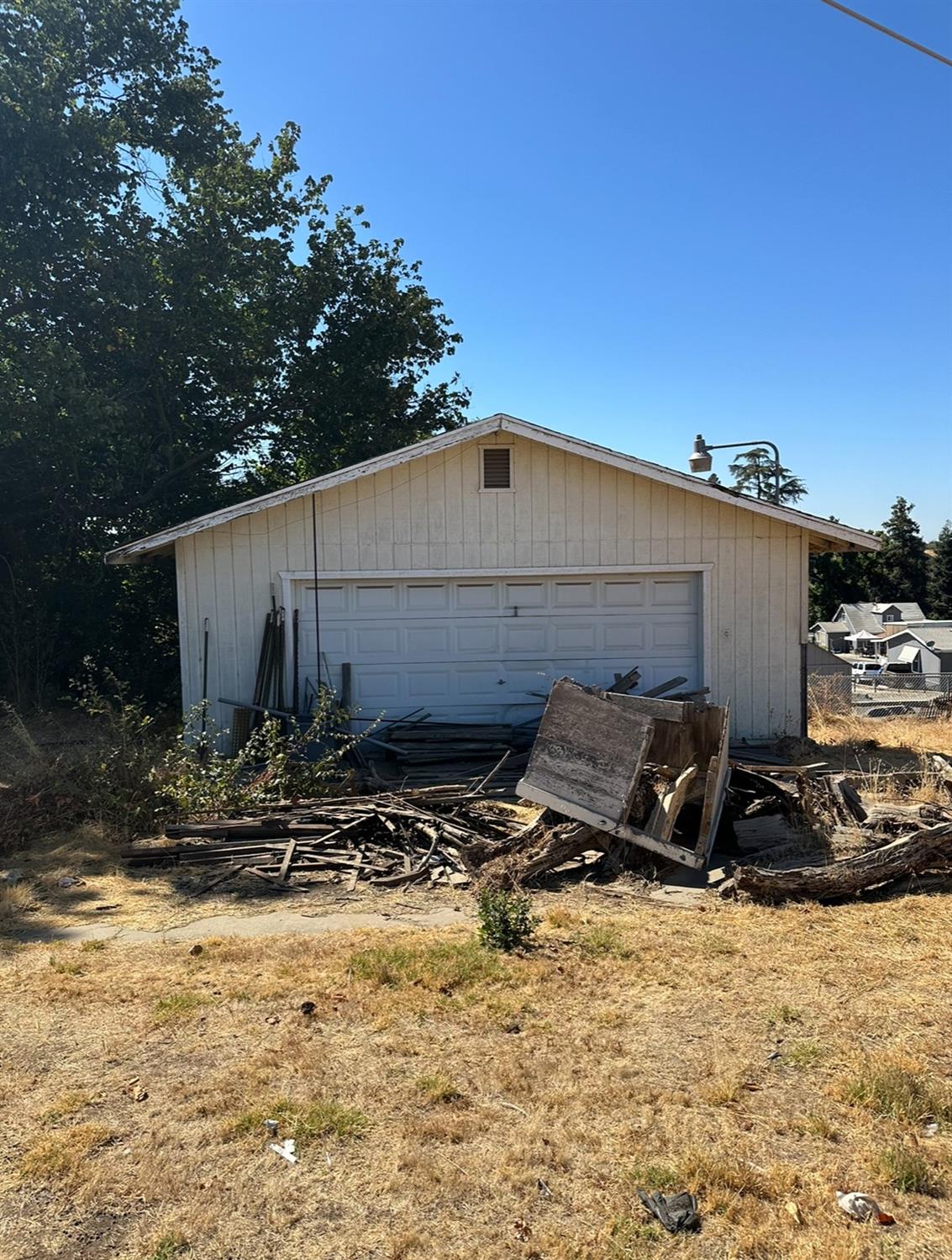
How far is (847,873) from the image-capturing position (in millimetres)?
5695

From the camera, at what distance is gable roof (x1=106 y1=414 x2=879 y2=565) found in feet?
34.5

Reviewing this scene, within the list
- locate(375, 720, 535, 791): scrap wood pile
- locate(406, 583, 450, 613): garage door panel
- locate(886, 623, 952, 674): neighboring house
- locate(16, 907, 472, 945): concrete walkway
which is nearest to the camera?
locate(16, 907, 472, 945): concrete walkway

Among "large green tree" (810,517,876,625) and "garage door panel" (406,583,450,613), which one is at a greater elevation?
"large green tree" (810,517,876,625)

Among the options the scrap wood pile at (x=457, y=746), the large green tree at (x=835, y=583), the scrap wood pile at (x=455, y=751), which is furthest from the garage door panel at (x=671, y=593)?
the large green tree at (x=835, y=583)

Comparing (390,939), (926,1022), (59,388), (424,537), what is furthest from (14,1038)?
(59,388)

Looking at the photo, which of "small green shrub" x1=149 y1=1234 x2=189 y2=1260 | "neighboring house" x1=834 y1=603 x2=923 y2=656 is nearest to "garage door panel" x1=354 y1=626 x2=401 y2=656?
"small green shrub" x1=149 y1=1234 x2=189 y2=1260

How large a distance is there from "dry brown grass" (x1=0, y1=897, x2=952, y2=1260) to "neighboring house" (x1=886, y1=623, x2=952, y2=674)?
29.2m

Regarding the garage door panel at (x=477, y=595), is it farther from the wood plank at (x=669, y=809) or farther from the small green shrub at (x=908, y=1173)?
the small green shrub at (x=908, y=1173)

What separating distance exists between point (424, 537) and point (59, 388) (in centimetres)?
769

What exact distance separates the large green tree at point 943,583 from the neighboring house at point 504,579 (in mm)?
43305

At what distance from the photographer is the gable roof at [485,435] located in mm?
10523

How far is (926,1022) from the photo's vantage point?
13.1ft

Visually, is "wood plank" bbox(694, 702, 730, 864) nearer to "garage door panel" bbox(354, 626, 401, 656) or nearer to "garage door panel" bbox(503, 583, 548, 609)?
"garage door panel" bbox(503, 583, 548, 609)

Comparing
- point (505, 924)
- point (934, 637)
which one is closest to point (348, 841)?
point (505, 924)
